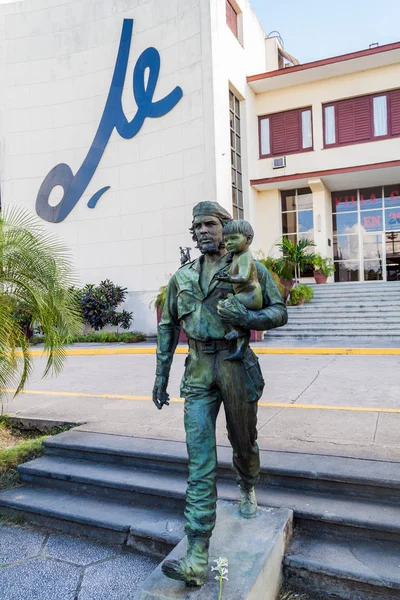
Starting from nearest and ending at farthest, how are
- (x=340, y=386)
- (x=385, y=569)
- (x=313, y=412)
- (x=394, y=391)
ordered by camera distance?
(x=385, y=569) < (x=313, y=412) < (x=394, y=391) < (x=340, y=386)

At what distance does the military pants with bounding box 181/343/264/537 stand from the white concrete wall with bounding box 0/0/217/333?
12.1 metres

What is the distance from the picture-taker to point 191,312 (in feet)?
8.68

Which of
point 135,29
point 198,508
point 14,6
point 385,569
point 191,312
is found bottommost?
point 385,569

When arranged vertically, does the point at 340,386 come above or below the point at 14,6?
below

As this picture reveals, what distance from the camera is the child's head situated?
98.0 inches

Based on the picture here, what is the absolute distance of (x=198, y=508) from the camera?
7.74 ft

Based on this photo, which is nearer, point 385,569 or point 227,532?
point 385,569

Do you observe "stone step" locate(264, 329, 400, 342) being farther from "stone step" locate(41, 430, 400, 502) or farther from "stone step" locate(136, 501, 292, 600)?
"stone step" locate(136, 501, 292, 600)

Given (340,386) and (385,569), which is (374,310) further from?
(385,569)

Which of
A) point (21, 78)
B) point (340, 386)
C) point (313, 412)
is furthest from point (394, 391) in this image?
point (21, 78)

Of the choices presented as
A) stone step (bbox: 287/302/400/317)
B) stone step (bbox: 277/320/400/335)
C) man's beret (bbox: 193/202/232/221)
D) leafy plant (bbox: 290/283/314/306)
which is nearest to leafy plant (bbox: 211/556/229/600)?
man's beret (bbox: 193/202/232/221)

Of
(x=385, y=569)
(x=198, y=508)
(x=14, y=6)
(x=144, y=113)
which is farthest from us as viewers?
(x=14, y=6)

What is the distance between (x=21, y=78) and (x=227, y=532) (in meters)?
18.4
